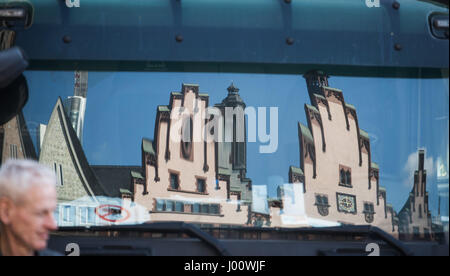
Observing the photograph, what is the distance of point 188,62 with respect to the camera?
4.48 m

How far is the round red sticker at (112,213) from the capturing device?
14.2 feet

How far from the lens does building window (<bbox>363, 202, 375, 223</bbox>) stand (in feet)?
14.5

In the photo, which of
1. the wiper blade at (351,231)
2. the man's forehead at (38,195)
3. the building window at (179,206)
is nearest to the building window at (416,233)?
the wiper blade at (351,231)

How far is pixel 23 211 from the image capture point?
3637mm

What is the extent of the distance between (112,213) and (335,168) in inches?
48.9

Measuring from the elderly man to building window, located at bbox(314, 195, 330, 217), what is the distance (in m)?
1.50

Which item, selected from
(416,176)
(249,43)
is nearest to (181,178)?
(249,43)

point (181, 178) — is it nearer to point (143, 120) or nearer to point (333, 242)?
point (143, 120)

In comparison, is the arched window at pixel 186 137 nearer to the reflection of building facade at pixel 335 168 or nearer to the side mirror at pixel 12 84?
the reflection of building facade at pixel 335 168

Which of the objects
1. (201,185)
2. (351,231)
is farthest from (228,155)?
(351,231)

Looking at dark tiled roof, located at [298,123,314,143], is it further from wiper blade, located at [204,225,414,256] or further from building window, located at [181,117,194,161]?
building window, located at [181,117,194,161]

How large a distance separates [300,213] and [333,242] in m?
0.23

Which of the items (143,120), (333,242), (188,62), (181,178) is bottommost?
(333,242)

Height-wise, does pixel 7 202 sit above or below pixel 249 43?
below
